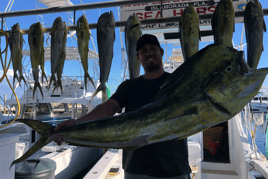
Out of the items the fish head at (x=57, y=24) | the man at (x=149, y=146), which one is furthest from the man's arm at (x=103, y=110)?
the fish head at (x=57, y=24)

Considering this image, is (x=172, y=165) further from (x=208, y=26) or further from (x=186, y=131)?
(x=208, y=26)

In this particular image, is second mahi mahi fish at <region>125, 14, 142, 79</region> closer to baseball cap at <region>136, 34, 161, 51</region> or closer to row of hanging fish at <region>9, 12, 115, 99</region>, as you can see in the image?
baseball cap at <region>136, 34, 161, 51</region>

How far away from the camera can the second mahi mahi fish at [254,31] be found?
1257 millimetres

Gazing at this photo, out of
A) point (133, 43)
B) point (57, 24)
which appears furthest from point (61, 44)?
point (133, 43)

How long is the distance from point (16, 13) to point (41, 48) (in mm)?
696

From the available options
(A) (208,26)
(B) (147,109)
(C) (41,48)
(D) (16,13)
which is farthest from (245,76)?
(D) (16,13)

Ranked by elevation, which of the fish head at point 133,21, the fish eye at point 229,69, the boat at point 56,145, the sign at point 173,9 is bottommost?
the boat at point 56,145

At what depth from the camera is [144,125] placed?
816 millimetres

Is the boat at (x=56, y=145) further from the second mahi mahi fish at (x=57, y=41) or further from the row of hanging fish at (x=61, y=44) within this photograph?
the second mahi mahi fish at (x=57, y=41)

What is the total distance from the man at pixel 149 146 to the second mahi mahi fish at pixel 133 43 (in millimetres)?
57

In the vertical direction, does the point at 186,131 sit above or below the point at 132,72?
below

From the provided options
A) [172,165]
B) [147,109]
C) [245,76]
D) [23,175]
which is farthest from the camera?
[23,175]

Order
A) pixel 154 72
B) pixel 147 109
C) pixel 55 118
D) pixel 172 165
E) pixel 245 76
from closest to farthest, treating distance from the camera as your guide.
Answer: pixel 245 76, pixel 147 109, pixel 172 165, pixel 154 72, pixel 55 118

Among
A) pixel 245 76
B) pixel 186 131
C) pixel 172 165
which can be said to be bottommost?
pixel 172 165
